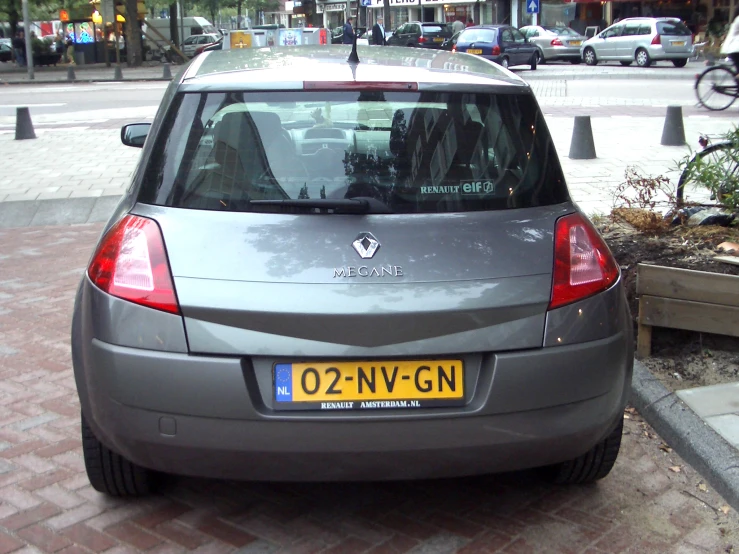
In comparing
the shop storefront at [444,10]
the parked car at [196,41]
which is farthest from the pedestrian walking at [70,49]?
the shop storefront at [444,10]

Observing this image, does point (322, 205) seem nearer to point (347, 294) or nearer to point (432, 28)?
point (347, 294)

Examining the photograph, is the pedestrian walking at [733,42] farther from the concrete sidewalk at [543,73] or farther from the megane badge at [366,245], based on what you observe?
the concrete sidewalk at [543,73]

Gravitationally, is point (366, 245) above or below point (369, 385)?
above

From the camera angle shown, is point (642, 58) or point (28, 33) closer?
point (28, 33)

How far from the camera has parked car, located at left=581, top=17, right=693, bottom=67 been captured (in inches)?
1180

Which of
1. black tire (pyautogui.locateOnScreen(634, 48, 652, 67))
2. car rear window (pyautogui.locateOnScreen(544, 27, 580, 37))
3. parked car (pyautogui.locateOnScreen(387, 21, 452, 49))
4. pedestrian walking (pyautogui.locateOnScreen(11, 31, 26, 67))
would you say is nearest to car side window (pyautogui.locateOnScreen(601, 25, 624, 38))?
black tire (pyautogui.locateOnScreen(634, 48, 652, 67))

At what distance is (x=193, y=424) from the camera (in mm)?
2756

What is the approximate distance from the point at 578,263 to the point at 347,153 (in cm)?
84

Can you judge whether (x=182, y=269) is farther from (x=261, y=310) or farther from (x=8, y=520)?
(x=8, y=520)

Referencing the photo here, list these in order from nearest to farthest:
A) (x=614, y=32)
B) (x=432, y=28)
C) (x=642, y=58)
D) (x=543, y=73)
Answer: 1. (x=543, y=73)
2. (x=642, y=58)
3. (x=614, y=32)
4. (x=432, y=28)

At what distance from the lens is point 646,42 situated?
30.4 metres

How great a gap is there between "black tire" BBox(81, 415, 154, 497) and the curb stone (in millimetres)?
2137

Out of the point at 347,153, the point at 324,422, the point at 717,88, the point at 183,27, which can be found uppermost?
the point at 183,27

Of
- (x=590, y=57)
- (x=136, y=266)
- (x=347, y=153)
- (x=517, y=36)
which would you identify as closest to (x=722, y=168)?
(x=347, y=153)
